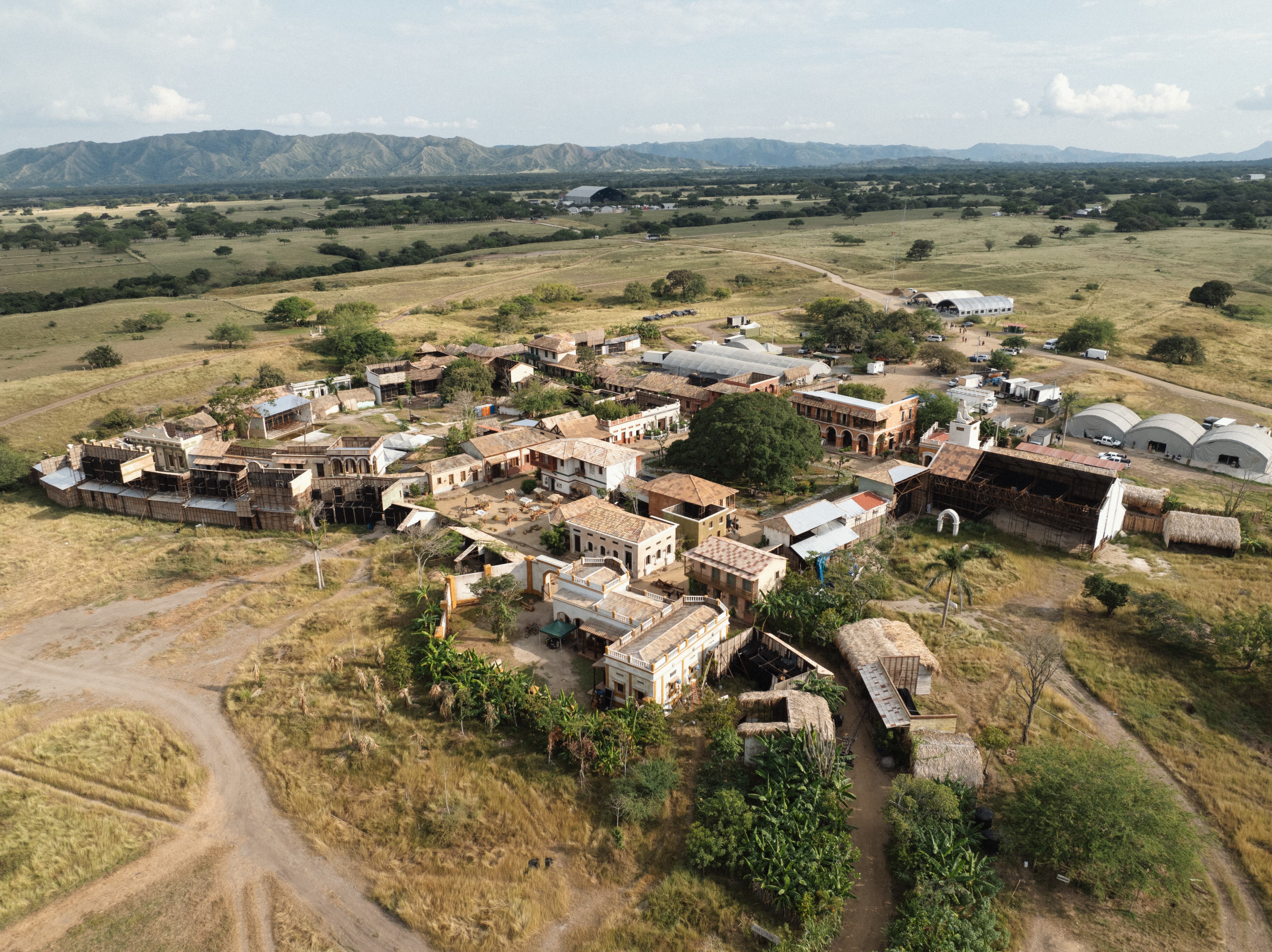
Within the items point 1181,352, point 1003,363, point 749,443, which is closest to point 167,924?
point 749,443

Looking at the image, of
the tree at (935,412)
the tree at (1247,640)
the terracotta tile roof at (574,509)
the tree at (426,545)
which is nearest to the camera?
the tree at (1247,640)


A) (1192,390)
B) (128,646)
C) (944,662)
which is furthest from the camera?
(1192,390)

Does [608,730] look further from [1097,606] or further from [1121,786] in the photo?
[1097,606]

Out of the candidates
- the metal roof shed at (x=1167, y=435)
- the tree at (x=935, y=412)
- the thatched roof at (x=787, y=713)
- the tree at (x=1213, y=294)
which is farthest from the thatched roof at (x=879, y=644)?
the tree at (x=1213, y=294)

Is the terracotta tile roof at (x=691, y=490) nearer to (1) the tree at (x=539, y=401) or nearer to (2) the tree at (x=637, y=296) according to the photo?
(1) the tree at (x=539, y=401)

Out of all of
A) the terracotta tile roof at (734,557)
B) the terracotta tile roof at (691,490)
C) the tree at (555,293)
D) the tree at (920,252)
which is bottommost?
the terracotta tile roof at (734,557)

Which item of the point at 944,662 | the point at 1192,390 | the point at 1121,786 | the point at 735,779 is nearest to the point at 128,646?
the point at 735,779
